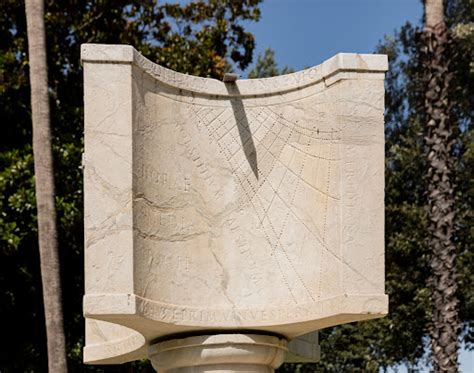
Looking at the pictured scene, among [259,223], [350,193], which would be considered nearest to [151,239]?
[259,223]

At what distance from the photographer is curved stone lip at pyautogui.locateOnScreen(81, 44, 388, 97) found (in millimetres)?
7891

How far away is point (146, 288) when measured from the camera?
7863mm

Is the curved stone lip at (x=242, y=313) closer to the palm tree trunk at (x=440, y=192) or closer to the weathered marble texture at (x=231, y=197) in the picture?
the weathered marble texture at (x=231, y=197)

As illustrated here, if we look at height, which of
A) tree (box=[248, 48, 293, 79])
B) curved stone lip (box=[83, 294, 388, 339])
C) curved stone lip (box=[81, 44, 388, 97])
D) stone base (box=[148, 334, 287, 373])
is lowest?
stone base (box=[148, 334, 287, 373])

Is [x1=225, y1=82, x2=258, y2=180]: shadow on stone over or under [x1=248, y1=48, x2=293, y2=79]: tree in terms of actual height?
under

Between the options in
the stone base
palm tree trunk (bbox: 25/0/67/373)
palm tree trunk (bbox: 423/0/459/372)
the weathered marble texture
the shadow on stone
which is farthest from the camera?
palm tree trunk (bbox: 423/0/459/372)

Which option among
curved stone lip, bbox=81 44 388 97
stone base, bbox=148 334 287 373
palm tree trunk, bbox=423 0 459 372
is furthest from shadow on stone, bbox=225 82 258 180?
palm tree trunk, bbox=423 0 459 372

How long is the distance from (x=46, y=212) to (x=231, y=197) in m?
3.93

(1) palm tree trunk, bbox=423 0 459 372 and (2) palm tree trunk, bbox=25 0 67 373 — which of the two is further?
(1) palm tree trunk, bbox=423 0 459 372

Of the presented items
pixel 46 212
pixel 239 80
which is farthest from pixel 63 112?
pixel 239 80

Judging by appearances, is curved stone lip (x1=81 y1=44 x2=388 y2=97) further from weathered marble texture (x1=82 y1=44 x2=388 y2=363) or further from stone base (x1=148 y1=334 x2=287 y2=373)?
stone base (x1=148 y1=334 x2=287 y2=373)

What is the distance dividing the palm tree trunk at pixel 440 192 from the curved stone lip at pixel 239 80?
5488mm

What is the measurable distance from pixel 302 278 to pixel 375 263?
0.72 metres

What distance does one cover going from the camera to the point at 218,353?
8.18 metres
